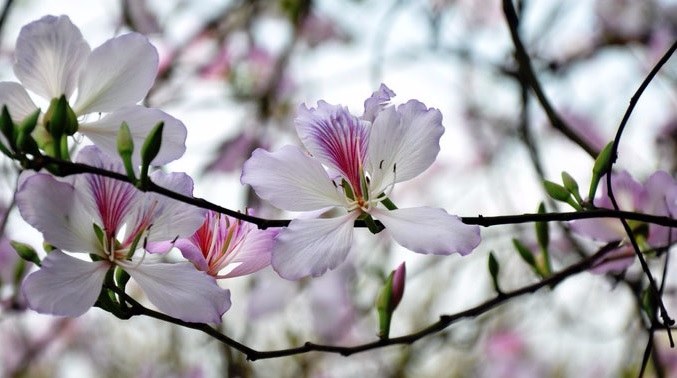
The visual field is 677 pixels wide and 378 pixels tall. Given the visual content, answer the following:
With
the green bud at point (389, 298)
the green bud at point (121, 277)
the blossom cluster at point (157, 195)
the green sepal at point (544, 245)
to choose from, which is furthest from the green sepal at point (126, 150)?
the green sepal at point (544, 245)

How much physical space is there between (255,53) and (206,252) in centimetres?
184

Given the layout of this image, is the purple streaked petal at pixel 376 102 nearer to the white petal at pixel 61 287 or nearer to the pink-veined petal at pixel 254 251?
the pink-veined petal at pixel 254 251

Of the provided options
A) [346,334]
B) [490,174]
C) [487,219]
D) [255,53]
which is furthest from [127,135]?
[490,174]

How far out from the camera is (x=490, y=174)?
103 inches

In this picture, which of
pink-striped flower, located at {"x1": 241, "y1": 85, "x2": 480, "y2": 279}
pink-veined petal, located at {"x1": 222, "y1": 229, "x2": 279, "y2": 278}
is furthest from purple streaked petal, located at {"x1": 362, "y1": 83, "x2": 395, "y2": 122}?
pink-veined petal, located at {"x1": 222, "y1": 229, "x2": 279, "y2": 278}

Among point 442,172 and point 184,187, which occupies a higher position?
point 442,172

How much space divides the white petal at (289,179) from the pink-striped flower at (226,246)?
0.09 ft

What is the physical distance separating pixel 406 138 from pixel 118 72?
216 millimetres

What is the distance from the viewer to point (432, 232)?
24.3 inches

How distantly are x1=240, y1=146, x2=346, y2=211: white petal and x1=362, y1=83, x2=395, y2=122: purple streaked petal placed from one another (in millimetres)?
56

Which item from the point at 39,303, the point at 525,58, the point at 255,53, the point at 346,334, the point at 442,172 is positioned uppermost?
the point at 442,172

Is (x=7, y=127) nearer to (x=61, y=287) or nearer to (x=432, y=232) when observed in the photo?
(x=61, y=287)

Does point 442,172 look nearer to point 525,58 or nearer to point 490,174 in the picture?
point 490,174

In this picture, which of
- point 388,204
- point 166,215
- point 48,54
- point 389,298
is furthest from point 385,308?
point 48,54
